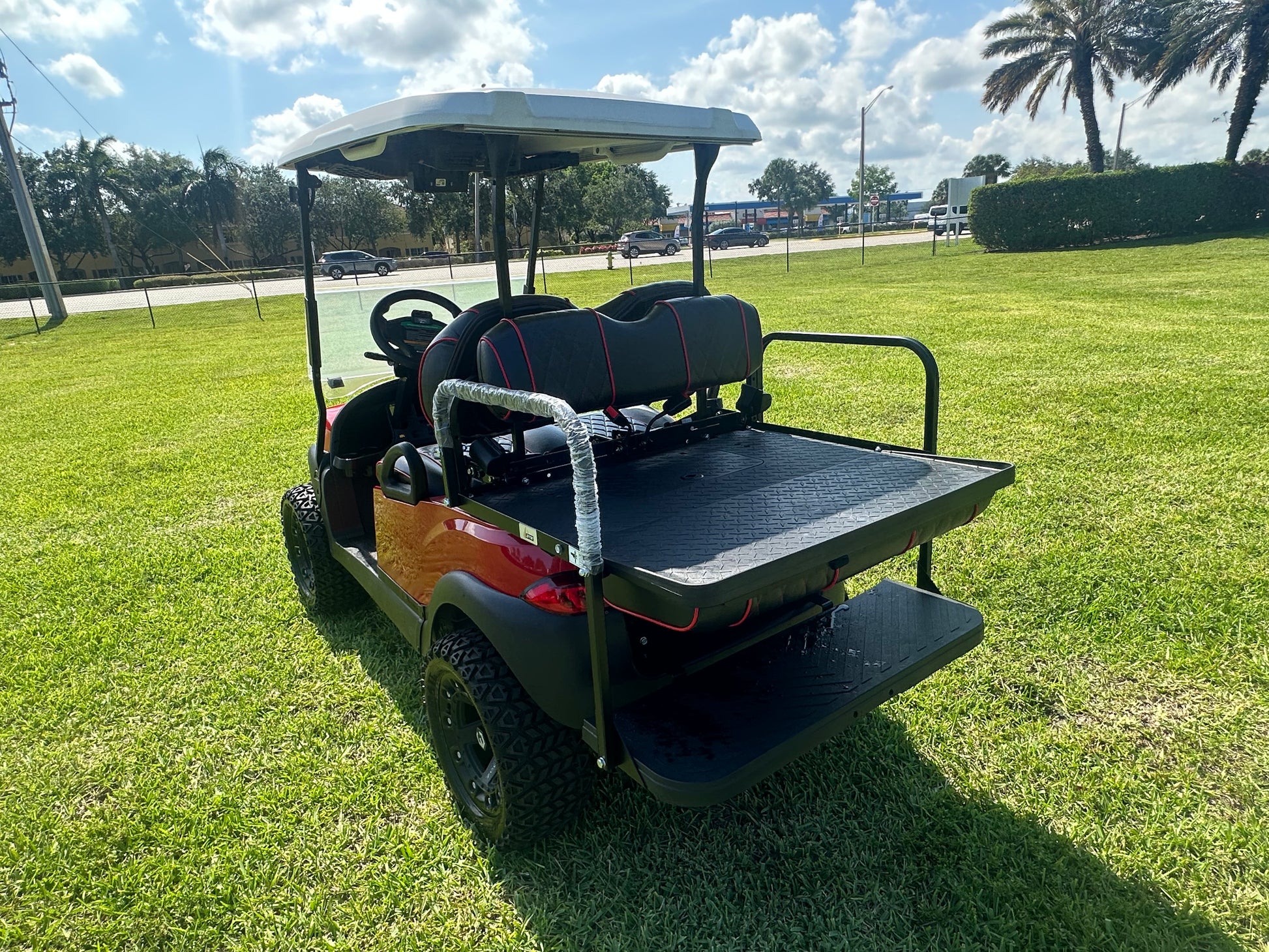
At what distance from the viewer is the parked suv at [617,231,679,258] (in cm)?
3359

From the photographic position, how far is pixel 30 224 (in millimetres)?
19172

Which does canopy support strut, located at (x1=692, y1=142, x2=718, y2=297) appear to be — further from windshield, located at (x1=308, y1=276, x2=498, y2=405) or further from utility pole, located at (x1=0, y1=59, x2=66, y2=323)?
utility pole, located at (x1=0, y1=59, x2=66, y2=323)

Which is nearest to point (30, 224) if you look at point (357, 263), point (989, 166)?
point (357, 263)

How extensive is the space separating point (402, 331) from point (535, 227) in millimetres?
962

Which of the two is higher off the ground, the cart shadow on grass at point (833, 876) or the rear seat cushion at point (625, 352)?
the rear seat cushion at point (625, 352)

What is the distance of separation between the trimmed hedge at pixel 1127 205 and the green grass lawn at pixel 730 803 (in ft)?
67.2

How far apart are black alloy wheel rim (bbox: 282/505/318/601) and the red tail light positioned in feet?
6.38

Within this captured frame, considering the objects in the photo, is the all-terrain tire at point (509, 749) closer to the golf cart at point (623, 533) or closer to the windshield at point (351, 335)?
the golf cart at point (623, 533)

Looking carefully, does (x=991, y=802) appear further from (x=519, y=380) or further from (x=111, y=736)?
(x=111, y=736)

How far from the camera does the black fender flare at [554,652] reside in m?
1.88

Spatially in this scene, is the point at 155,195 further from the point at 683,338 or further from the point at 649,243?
the point at 683,338

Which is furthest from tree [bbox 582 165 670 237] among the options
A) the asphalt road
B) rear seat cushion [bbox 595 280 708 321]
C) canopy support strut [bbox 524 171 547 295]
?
rear seat cushion [bbox 595 280 708 321]

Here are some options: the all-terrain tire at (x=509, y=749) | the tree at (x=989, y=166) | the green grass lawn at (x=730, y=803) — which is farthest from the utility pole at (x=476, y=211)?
the tree at (x=989, y=166)

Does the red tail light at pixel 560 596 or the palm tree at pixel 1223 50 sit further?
the palm tree at pixel 1223 50
